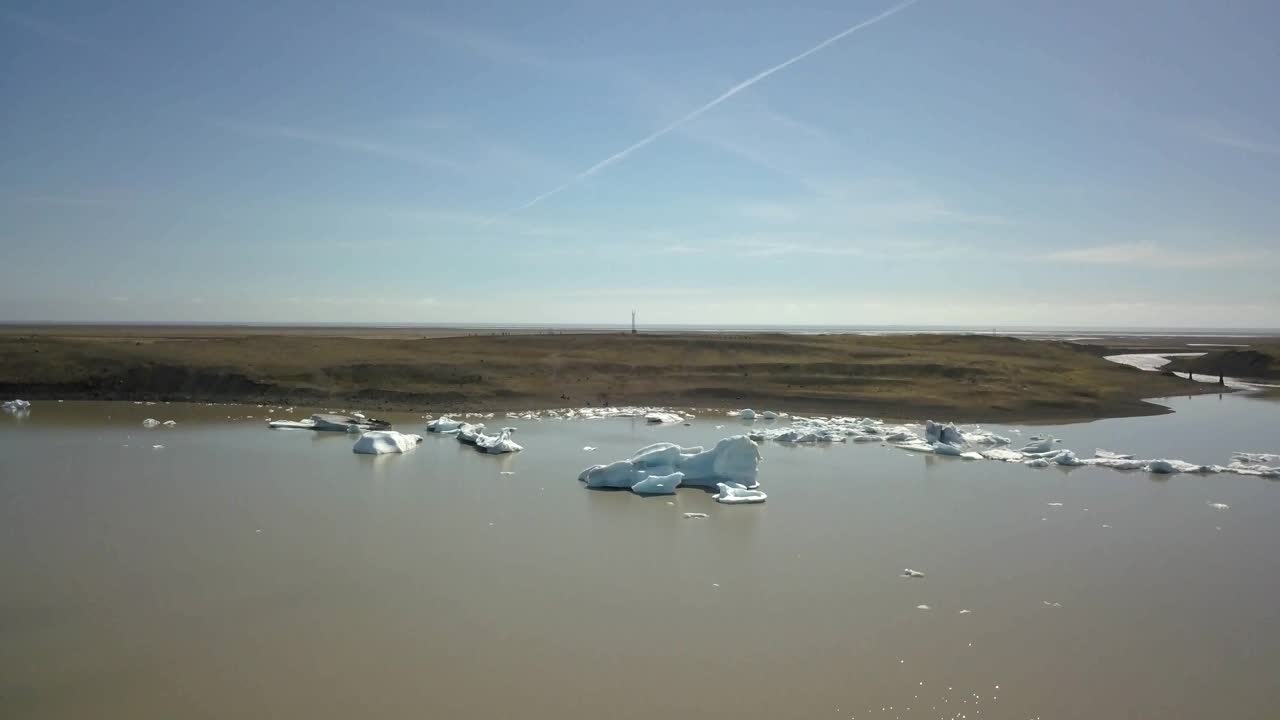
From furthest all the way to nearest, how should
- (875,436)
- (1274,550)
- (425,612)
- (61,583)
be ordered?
1. (875,436)
2. (1274,550)
3. (61,583)
4. (425,612)

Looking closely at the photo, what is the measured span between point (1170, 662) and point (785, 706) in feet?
11.8

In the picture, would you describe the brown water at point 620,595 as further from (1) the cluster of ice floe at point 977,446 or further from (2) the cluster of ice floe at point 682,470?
(1) the cluster of ice floe at point 977,446

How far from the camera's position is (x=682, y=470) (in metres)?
14.2

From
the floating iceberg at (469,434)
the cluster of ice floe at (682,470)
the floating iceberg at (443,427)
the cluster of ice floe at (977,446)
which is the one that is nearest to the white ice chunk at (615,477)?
the cluster of ice floe at (682,470)

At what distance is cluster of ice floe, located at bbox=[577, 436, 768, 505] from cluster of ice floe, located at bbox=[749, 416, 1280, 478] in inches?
216

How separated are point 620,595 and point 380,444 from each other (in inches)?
383

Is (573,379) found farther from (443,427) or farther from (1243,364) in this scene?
(1243,364)

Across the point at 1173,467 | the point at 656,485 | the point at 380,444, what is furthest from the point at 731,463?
the point at 1173,467

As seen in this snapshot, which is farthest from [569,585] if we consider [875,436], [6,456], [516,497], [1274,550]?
[6,456]

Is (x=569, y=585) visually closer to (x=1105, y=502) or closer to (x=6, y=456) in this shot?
(x=1105, y=502)

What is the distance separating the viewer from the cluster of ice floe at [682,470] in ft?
44.5

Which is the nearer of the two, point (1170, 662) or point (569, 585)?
point (1170, 662)

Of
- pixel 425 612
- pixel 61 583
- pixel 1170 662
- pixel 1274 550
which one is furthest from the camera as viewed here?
pixel 1274 550

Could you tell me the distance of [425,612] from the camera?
7.96 metres
